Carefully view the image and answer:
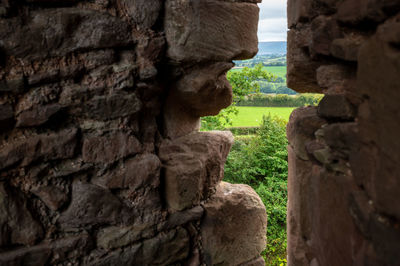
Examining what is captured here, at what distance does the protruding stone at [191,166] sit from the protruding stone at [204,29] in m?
0.47

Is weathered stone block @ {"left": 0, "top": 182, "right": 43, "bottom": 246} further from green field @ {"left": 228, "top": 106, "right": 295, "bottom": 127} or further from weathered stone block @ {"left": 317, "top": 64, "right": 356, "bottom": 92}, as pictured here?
green field @ {"left": 228, "top": 106, "right": 295, "bottom": 127}

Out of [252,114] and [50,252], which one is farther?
[252,114]

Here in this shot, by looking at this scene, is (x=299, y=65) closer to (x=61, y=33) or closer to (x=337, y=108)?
(x=337, y=108)

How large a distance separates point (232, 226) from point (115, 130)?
2.86 ft

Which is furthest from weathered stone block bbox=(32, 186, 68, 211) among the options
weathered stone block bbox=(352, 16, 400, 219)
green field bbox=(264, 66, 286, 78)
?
green field bbox=(264, 66, 286, 78)

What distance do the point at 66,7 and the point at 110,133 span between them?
586 mm

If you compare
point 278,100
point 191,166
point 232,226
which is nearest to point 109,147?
point 191,166

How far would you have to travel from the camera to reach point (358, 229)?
3.33 feet

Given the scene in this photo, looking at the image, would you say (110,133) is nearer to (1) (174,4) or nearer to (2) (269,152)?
(1) (174,4)

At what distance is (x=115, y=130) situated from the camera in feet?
4.98

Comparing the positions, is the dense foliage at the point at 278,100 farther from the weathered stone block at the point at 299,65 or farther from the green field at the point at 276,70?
the weathered stone block at the point at 299,65

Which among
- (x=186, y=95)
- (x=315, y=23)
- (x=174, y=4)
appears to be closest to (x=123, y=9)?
(x=174, y=4)

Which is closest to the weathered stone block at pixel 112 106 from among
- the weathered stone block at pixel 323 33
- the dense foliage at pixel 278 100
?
the weathered stone block at pixel 323 33

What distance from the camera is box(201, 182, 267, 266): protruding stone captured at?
1.78 metres
